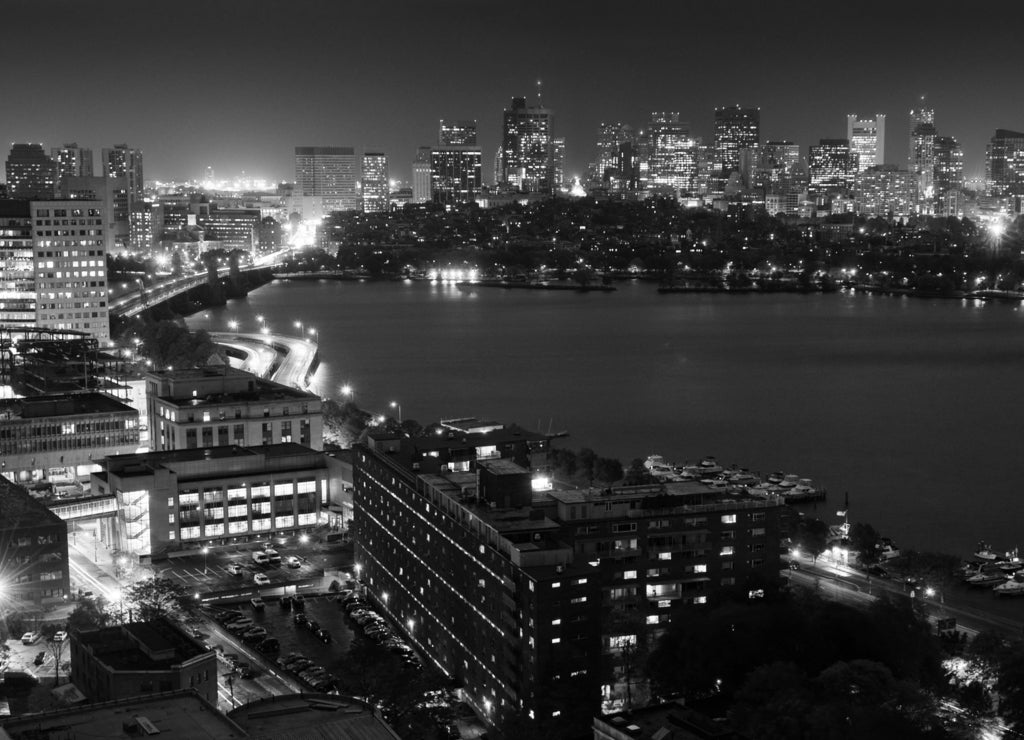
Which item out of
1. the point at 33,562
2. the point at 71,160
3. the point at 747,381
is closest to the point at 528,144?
the point at 71,160

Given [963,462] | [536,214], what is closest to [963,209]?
[536,214]

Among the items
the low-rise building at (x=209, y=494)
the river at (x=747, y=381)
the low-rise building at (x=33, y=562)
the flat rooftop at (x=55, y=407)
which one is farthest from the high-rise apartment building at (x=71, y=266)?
the low-rise building at (x=33, y=562)

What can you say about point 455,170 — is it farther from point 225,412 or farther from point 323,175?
point 225,412

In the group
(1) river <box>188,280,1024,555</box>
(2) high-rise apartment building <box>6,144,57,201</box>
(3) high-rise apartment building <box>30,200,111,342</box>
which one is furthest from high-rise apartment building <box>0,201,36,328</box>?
(2) high-rise apartment building <box>6,144,57,201</box>

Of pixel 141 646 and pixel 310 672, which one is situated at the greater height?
pixel 141 646

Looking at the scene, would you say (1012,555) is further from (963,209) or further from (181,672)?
(963,209)

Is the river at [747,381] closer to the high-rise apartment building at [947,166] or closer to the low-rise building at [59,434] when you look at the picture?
the low-rise building at [59,434]
